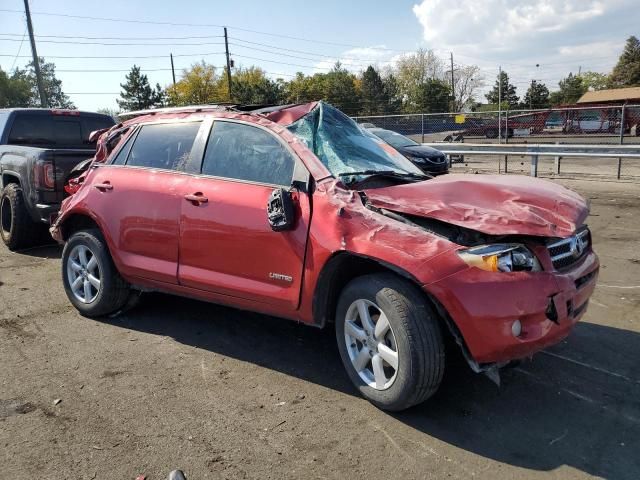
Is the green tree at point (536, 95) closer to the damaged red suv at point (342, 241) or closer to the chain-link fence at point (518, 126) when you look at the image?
the chain-link fence at point (518, 126)

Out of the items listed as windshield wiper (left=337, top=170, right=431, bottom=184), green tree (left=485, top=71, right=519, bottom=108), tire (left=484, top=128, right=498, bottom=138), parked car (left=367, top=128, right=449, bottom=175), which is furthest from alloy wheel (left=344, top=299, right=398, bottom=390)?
green tree (left=485, top=71, right=519, bottom=108)

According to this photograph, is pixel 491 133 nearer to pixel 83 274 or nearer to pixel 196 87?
pixel 83 274

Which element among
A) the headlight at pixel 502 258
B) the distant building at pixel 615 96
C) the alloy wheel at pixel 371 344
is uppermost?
the distant building at pixel 615 96

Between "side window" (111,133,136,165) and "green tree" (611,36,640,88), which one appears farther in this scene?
"green tree" (611,36,640,88)

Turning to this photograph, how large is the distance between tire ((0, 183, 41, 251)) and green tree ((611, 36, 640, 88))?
253 ft

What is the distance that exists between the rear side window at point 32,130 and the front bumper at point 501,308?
7.58 meters

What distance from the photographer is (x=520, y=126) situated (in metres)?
25.1

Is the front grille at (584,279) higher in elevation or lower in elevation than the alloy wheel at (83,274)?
higher

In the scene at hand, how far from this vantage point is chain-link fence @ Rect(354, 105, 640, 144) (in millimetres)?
23300

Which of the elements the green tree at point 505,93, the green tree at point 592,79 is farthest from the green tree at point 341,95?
the green tree at point 592,79

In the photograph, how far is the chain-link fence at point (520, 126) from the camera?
2330cm

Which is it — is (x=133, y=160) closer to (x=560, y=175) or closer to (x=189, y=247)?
(x=189, y=247)

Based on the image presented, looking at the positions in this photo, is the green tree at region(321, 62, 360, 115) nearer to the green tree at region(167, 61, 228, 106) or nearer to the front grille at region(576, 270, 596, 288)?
the green tree at region(167, 61, 228, 106)

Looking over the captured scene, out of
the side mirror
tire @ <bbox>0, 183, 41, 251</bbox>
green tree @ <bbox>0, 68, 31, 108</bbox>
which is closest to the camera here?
the side mirror
